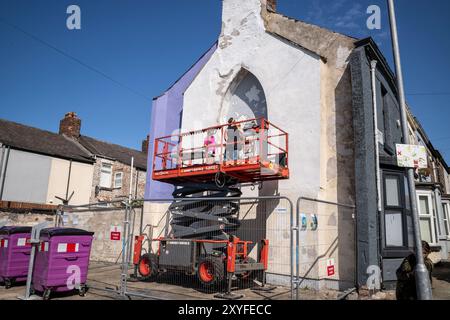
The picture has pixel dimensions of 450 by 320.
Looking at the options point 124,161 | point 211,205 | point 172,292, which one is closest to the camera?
point 172,292

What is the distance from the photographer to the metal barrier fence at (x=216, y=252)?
28.6 ft

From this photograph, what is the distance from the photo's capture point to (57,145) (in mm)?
23828

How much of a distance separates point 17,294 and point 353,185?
9.30 metres

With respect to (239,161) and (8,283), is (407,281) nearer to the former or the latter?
(239,161)

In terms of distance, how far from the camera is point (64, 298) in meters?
8.03

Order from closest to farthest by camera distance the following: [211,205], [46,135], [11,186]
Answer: [211,205] → [11,186] → [46,135]

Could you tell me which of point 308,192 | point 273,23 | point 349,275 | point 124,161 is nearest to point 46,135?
point 124,161

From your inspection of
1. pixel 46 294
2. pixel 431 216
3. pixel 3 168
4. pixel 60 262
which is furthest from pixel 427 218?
pixel 3 168

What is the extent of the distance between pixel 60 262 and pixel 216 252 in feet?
12.7

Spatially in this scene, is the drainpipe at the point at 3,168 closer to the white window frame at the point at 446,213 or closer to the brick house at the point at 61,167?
the brick house at the point at 61,167

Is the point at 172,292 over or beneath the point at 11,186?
beneath

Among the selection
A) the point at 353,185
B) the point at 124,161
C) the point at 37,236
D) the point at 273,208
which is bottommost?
the point at 37,236

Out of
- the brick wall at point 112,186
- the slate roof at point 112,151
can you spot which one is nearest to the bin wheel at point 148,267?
the brick wall at point 112,186
